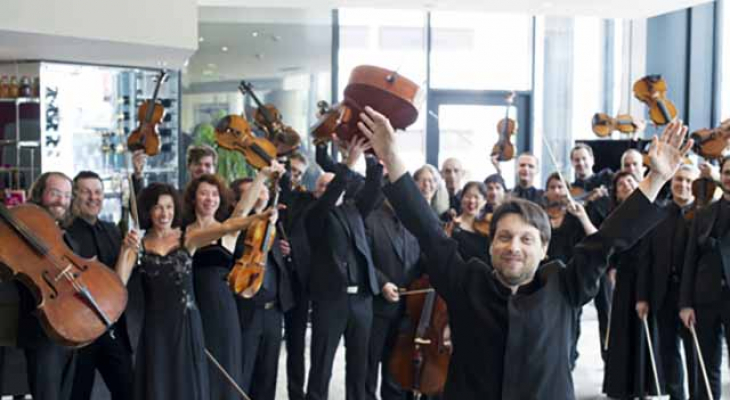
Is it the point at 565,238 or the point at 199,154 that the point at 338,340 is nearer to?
the point at 199,154

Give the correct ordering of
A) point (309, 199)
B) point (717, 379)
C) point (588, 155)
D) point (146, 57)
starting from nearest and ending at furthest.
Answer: point (717, 379)
point (309, 199)
point (588, 155)
point (146, 57)

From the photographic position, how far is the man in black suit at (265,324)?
4656 millimetres

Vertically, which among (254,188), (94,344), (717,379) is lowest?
(717,379)

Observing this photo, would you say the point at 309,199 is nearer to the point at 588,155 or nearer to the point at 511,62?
the point at 588,155

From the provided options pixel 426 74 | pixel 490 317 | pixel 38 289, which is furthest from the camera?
pixel 426 74

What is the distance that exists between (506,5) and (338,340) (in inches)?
187

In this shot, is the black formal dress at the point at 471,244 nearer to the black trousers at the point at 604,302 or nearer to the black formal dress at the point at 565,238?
the black formal dress at the point at 565,238

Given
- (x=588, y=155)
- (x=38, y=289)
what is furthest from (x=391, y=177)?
(x=588, y=155)

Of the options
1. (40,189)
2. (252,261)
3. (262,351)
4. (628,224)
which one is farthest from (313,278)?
(628,224)

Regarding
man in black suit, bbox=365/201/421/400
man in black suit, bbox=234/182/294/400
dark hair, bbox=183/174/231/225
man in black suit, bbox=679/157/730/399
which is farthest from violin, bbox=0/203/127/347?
man in black suit, bbox=679/157/730/399

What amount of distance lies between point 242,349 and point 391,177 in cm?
252

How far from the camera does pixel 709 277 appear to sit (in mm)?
4965

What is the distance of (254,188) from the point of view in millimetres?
4422

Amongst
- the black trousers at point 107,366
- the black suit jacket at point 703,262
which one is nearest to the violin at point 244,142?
the black trousers at point 107,366
